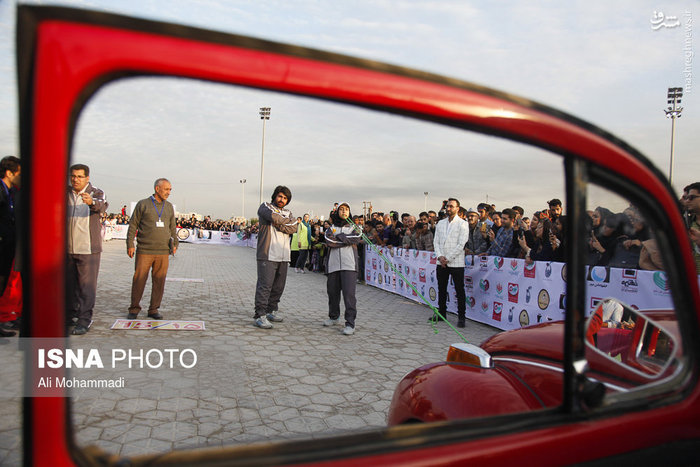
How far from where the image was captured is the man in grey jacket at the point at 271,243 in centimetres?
711

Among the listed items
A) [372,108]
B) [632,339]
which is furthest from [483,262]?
[372,108]

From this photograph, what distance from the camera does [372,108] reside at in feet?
3.14

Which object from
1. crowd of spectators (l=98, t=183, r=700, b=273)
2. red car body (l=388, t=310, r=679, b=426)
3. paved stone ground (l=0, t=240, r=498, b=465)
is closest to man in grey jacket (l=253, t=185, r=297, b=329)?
paved stone ground (l=0, t=240, r=498, b=465)

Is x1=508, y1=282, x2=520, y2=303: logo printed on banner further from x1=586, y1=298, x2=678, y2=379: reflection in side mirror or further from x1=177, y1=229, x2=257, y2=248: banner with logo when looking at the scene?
x1=177, y1=229, x2=257, y2=248: banner with logo

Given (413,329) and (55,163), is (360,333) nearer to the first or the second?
(413,329)

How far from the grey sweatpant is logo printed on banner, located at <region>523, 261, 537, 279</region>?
3.93 m

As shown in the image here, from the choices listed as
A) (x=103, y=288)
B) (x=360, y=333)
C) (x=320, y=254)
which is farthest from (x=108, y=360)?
(x=320, y=254)

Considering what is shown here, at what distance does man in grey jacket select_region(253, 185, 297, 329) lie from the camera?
23.3ft

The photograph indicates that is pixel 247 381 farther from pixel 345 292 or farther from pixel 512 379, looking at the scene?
pixel 512 379

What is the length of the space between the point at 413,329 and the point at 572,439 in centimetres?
665

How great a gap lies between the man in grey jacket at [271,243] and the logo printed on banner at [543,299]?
13.1 ft

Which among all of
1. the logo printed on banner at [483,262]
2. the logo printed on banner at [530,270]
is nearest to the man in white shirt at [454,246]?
the logo printed on banner at [483,262]

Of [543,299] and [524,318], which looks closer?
[543,299]

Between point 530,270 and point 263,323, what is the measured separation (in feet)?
14.2
